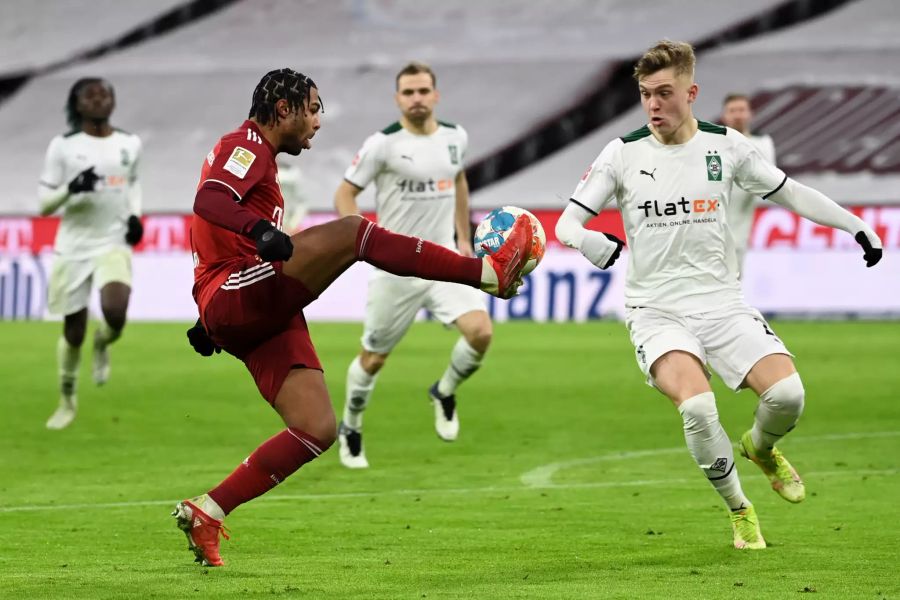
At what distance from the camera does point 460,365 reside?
1059 centimetres

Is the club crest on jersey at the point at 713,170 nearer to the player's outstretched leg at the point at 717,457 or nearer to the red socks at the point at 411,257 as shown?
the player's outstretched leg at the point at 717,457

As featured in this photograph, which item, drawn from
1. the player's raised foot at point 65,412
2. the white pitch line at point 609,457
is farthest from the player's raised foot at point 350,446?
the player's raised foot at point 65,412

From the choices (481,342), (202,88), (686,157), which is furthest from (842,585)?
(202,88)

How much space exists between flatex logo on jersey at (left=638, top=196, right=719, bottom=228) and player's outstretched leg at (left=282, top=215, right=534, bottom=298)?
103 cm

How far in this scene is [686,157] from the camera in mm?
6887

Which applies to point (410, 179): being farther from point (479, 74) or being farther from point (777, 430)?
point (479, 74)

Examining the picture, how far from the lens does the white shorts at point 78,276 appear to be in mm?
11992

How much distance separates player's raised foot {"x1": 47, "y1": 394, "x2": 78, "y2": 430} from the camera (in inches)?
471

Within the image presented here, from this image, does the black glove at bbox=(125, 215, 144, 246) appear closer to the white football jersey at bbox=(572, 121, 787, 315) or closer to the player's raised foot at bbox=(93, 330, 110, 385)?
the player's raised foot at bbox=(93, 330, 110, 385)

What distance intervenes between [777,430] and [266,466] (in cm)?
226

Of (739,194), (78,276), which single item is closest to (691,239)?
(78,276)

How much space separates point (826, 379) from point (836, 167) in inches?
531

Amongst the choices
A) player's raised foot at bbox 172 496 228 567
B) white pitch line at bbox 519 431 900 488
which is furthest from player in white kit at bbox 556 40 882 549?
white pitch line at bbox 519 431 900 488

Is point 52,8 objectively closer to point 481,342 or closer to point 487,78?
point 487,78
